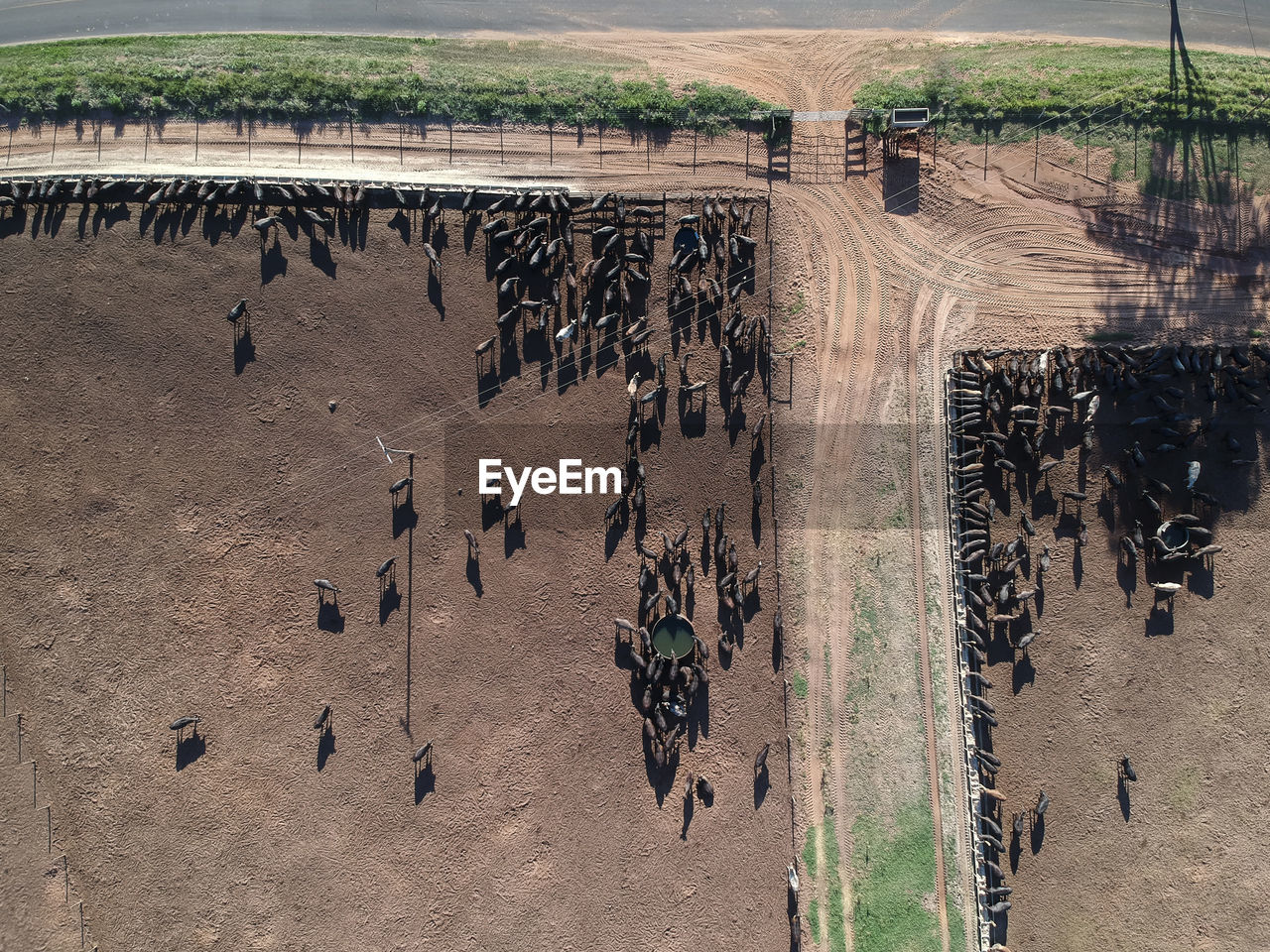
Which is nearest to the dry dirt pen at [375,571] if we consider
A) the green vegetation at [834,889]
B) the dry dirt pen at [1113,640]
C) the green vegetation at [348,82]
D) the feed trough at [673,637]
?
the feed trough at [673,637]

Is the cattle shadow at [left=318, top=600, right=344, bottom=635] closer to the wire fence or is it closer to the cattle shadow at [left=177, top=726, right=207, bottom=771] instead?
the cattle shadow at [left=177, top=726, right=207, bottom=771]

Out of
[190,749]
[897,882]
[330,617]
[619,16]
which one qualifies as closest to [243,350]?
[330,617]

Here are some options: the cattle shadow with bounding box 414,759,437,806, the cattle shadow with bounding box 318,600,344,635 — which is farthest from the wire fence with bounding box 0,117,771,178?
the cattle shadow with bounding box 414,759,437,806

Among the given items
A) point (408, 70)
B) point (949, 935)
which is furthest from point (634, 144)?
point (949, 935)

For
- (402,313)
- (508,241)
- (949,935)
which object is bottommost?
(949,935)

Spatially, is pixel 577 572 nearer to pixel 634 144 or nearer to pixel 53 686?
pixel 634 144
